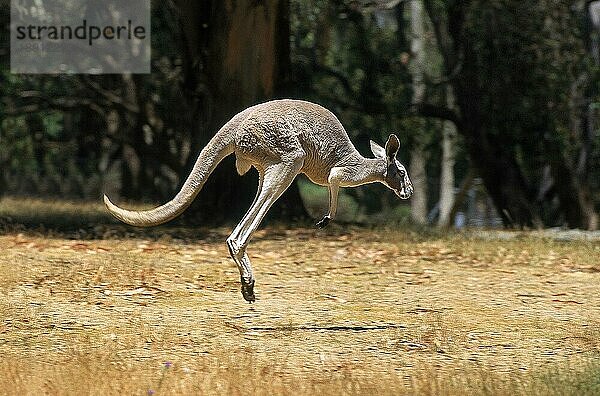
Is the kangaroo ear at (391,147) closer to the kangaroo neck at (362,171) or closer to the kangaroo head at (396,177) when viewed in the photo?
the kangaroo head at (396,177)

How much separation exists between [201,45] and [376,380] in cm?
1021

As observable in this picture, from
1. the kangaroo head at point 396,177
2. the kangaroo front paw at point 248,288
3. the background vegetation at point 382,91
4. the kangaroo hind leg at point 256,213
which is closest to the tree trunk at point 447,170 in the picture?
the background vegetation at point 382,91

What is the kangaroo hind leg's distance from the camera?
25.4ft

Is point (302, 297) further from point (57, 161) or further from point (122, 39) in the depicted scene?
point (57, 161)

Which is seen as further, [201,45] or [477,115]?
[477,115]

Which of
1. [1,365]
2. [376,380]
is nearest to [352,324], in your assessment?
[376,380]

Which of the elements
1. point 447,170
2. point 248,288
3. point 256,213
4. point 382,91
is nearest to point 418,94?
point 382,91

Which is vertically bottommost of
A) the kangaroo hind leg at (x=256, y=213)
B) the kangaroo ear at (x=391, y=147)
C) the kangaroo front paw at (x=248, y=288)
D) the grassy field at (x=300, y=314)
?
the grassy field at (x=300, y=314)

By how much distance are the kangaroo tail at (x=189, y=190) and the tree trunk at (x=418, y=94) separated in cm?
1294

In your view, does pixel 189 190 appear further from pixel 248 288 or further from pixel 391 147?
pixel 391 147

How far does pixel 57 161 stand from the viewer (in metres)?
29.7

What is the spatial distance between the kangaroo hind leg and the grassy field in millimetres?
423

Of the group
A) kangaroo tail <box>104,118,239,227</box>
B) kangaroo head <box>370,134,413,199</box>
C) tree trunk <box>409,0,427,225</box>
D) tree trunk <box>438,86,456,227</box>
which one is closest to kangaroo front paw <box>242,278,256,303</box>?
kangaroo tail <box>104,118,239,227</box>

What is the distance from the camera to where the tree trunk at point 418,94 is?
2192cm
